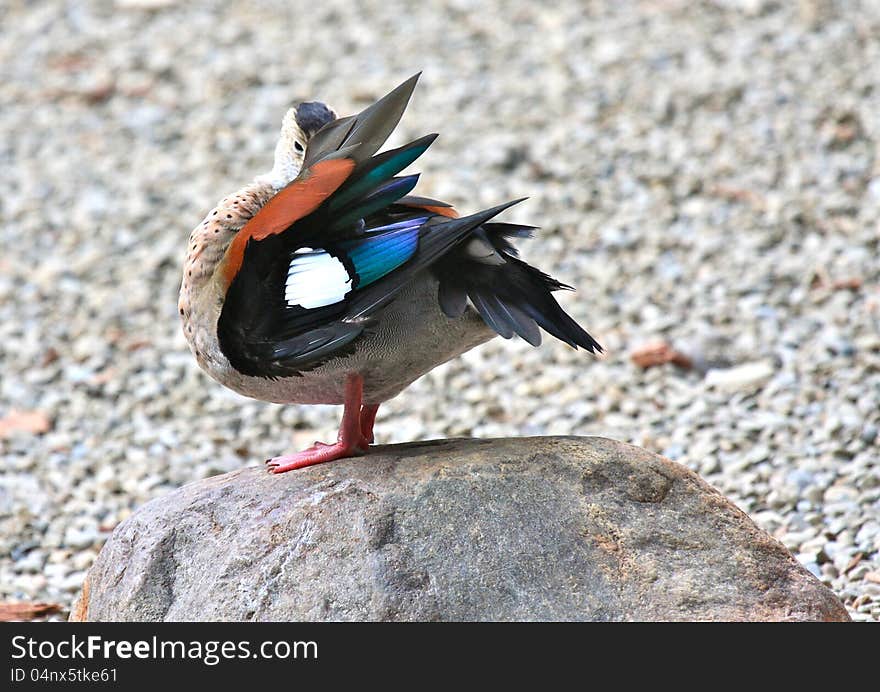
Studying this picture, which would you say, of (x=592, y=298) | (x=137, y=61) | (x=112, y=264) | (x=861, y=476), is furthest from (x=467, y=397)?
(x=137, y=61)

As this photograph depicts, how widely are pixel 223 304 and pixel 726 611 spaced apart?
4.99 feet

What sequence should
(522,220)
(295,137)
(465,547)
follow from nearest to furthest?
(465,547)
(295,137)
(522,220)

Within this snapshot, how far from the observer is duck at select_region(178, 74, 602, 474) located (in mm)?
3238

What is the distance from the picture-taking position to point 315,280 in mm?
3273

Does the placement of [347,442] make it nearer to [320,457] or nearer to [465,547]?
[320,457]

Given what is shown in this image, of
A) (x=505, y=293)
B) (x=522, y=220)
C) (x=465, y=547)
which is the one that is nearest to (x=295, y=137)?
(x=505, y=293)

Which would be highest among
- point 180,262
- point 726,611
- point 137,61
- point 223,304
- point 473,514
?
point 137,61

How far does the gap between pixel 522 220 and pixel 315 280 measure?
371 cm

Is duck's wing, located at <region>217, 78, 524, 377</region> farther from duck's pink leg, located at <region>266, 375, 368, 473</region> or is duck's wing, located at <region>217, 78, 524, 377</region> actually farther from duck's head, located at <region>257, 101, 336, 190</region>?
duck's head, located at <region>257, 101, 336, 190</region>

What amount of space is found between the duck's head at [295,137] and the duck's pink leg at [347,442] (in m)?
0.70

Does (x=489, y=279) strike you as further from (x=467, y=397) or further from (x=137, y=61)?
(x=137, y=61)

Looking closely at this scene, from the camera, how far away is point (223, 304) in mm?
3342

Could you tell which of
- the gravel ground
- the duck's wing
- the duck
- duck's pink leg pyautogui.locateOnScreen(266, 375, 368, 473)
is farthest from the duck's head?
the gravel ground

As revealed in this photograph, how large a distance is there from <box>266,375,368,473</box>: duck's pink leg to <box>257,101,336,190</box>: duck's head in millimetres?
698
